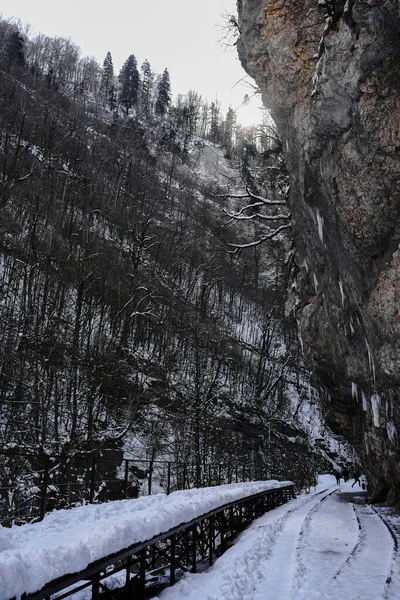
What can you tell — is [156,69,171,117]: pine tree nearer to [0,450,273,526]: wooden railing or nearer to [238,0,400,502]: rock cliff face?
[238,0,400,502]: rock cliff face

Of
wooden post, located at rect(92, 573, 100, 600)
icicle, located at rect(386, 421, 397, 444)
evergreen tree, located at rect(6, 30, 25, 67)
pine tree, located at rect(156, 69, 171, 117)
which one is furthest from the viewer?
pine tree, located at rect(156, 69, 171, 117)

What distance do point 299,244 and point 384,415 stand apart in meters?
8.04

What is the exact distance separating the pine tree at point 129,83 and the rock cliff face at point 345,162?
75.5 metres

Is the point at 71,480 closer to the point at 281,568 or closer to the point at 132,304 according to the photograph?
the point at 281,568

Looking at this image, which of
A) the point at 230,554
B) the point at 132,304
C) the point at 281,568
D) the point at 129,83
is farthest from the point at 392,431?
the point at 129,83

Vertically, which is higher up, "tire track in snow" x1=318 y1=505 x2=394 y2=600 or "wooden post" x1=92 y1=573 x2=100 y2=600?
"wooden post" x1=92 y1=573 x2=100 y2=600

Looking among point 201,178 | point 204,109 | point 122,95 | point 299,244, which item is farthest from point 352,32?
point 204,109

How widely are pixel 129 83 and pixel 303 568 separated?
97474 mm

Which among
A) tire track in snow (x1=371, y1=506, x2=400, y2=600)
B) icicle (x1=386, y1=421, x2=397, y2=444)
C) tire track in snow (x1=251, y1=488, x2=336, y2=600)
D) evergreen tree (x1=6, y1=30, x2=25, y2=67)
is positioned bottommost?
tire track in snow (x1=251, y1=488, x2=336, y2=600)

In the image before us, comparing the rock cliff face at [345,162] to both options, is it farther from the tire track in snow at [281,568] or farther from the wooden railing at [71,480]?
the wooden railing at [71,480]

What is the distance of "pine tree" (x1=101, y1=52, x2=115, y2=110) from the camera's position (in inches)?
3398

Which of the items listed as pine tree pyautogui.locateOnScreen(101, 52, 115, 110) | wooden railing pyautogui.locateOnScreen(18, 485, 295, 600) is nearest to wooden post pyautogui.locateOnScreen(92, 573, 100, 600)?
wooden railing pyautogui.locateOnScreen(18, 485, 295, 600)

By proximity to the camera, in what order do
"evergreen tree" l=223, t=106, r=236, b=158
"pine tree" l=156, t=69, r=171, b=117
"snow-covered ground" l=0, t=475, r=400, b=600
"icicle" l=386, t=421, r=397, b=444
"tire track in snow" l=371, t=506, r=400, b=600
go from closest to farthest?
"snow-covered ground" l=0, t=475, r=400, b=600, "tire track in snow" l=371, t=506, r=400, b=600, "icicle" l=386, t=421, r=397, b=444, "pine tree" l=156, t=69, r=171, b=117, "evergreen tree" l=223, t=106, r=236, b=158

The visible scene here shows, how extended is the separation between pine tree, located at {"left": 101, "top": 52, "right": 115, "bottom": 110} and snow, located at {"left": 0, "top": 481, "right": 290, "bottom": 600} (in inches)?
3490
